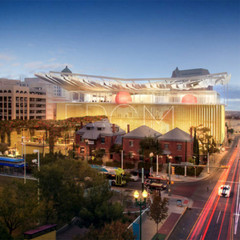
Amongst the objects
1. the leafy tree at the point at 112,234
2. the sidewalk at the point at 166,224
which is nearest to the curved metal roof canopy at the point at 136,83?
the sidewalk at the point at 166,224

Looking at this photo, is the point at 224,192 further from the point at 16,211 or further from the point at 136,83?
the point at 136,83

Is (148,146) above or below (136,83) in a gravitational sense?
below

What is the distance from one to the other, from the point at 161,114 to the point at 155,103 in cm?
266

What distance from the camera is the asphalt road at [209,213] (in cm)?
1928

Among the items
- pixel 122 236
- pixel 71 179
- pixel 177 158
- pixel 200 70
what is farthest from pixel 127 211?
pixel 200 70

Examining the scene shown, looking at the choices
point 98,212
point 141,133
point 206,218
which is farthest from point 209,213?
point 141,133

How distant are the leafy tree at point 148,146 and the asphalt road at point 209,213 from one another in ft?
29.3

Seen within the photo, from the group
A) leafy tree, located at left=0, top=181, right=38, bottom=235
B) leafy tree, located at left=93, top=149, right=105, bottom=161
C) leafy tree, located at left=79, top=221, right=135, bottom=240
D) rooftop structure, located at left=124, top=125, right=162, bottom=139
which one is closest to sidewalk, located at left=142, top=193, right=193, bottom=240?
leafy tree, located at left=79, top=221, right=135, bottom=240

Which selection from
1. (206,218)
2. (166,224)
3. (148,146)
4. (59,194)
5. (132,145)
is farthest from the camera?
(132,145)

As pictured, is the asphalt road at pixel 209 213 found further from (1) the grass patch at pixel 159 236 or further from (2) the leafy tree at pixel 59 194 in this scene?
(2) the leafy tree at pixel 59 194

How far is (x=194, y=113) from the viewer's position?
56125mm

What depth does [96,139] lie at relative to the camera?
152 ft

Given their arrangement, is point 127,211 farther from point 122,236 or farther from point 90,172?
point 122,236

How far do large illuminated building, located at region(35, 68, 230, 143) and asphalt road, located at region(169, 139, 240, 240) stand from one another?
21.0 m
